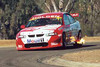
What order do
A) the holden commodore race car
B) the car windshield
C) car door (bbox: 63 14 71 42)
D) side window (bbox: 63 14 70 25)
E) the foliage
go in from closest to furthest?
the holden commodore race car < car door (bbox: 63 14 71 42) < the car windshield < side window (bbox: 63 14 70 25) < the foliage

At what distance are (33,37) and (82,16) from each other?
116 feet

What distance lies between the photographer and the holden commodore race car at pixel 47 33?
15477mm

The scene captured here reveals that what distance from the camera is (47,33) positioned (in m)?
15.4

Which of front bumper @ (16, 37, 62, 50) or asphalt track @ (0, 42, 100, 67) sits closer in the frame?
asphalt track @ (0, 42, 100, 67)

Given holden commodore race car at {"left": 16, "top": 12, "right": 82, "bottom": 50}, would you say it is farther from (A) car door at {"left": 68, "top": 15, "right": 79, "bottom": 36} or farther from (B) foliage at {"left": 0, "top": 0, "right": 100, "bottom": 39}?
A: (B) foliage at {"left": 0, "top": 0, "right": 100, "bottom": 39}

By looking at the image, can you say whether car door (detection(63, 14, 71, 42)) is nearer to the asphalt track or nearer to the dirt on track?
the asphalt track

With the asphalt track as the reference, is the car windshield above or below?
above

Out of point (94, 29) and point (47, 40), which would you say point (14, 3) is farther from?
point (47, 40)

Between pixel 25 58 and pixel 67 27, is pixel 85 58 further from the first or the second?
pixel 67 27

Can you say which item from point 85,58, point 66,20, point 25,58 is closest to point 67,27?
point 66,20

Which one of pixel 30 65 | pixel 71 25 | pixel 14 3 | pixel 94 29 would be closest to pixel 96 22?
pixel 94 29

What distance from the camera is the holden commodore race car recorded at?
15.5 m

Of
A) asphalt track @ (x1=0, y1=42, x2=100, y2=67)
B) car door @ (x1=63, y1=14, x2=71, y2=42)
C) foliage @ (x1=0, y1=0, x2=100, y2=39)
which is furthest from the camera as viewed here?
foliage @ (x1=0, y1=0, x2=100, y2=39)

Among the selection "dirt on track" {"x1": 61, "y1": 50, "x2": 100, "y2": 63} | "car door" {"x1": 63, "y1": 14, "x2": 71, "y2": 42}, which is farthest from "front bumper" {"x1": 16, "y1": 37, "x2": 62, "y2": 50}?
"dirt on track" {"x1": 61, "y1": 50, "x2": 100, "y2": 63}
